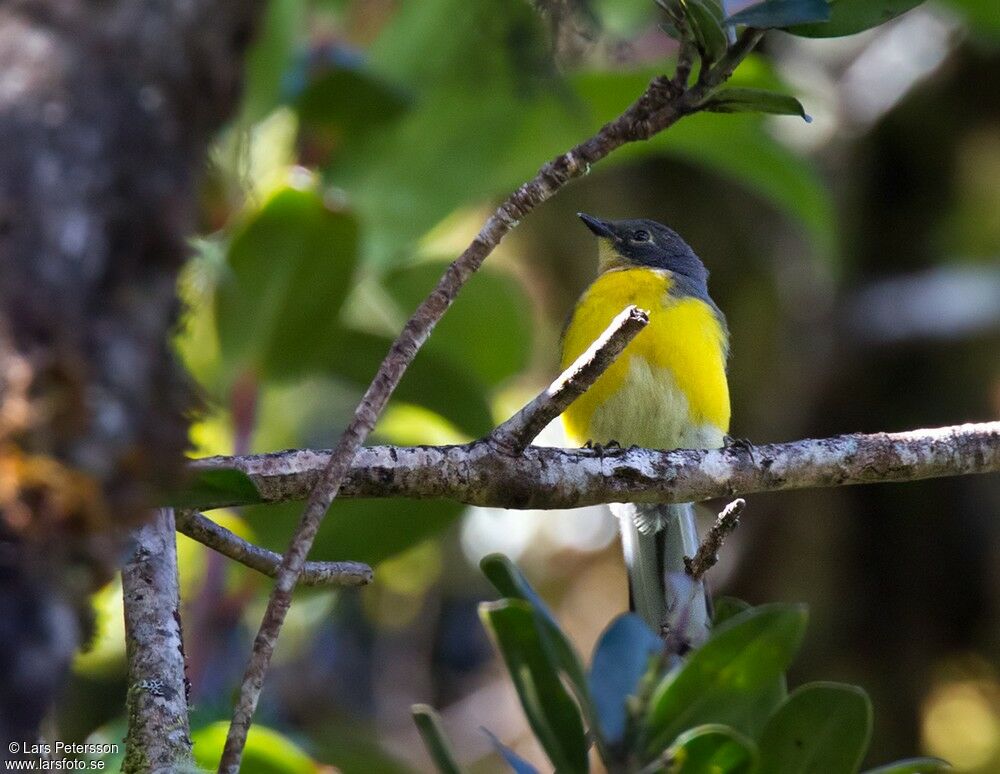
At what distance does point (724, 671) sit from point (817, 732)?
189mm

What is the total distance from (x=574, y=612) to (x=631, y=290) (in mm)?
2796

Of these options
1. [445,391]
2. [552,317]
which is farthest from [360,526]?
[552,317]

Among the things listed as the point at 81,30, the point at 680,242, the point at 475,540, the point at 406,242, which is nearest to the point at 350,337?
the point at 406,242

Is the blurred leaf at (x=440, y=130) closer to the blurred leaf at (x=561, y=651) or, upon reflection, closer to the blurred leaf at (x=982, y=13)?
the blurred leaf at (x=982, y=13)

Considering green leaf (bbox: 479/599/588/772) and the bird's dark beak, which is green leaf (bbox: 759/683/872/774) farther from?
the bird's dark beak

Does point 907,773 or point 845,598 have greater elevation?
point 845,598

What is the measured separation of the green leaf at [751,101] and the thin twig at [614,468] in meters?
0.72

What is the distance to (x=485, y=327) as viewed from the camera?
4.64 m

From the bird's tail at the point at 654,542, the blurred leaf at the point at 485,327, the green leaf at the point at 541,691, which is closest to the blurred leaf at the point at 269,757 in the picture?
the green leaf at the point at 541,691

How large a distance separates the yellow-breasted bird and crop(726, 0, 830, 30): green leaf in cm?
219

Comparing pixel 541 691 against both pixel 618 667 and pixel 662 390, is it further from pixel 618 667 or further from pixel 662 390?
pixel 662 390

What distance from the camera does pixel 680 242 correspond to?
545 cm

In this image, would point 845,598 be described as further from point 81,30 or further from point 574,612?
point 81,30

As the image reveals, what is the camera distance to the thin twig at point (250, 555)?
2.28m
